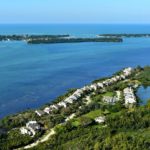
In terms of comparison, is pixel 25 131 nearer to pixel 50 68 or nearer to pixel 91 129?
pixel 91 129

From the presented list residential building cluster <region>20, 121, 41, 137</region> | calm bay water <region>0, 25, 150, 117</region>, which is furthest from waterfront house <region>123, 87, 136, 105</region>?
residential building cluster <region>20, 121, 41, 137</region>

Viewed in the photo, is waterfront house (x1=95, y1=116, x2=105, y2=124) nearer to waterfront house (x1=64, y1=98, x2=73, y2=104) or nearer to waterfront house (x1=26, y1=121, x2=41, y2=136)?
waterfront house (x1=26, y1=121, x2=41, y2=136)

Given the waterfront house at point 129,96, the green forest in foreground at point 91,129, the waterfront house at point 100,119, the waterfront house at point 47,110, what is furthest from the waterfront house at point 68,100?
the waterfront house at point 100,119

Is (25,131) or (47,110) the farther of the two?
(47,110)

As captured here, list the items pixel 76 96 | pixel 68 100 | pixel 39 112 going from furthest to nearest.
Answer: pixel 76 96
pixel 68 100
pixel 39 112

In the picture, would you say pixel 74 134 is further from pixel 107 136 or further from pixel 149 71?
pixel 149 71

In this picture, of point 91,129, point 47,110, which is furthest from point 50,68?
point 91,129
